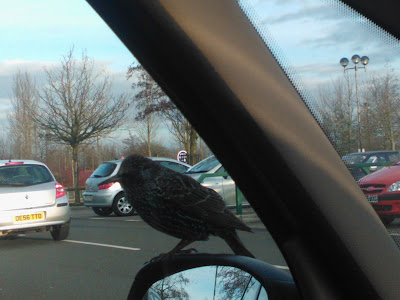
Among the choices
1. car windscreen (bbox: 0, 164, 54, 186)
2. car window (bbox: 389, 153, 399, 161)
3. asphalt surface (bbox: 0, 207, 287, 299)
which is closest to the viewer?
car window (bbox: 389, 153, 399, 161)

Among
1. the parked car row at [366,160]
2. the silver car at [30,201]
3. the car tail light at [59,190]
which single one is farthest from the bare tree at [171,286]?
the car tail light at [59,190]

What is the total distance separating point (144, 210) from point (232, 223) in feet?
0.82

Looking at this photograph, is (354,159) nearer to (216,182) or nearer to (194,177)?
(194,177)

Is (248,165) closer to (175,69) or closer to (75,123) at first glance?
(175,69)

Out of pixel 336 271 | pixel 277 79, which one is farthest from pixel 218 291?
pixel 277 79

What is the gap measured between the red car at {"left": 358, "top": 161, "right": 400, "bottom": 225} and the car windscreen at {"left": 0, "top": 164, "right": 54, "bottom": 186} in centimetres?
853

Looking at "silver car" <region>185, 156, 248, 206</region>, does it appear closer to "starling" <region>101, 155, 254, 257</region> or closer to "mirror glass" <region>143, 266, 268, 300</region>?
"starling" <region>101, 155, 254, 257</region>

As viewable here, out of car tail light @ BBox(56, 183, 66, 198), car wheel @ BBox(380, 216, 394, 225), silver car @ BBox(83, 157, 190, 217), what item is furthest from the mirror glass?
car tail light @ BBox(56, 183, 66, 198)

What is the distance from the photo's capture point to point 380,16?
1308 mm

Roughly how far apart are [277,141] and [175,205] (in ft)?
1.11

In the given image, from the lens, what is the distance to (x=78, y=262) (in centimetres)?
753

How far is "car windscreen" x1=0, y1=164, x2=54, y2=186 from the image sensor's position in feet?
30.7

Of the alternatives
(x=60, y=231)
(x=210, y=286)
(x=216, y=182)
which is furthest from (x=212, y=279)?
(x=60, y=231)

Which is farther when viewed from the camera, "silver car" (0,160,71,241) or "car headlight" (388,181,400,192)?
"silver car" (0,160,71,241)
